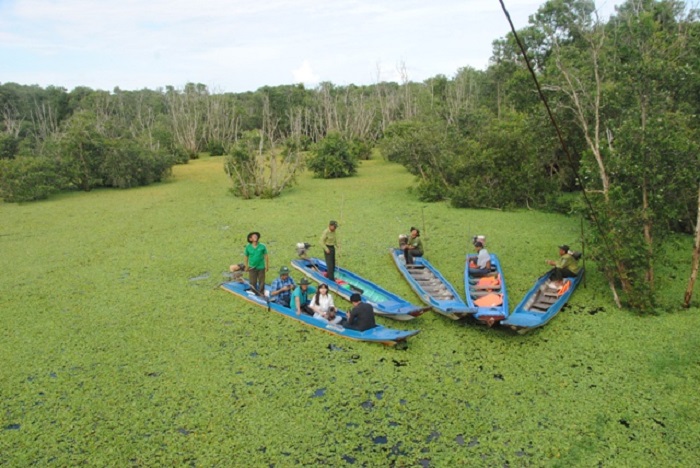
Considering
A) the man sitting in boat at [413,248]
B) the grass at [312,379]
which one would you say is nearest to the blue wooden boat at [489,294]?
the grass at [312,379]

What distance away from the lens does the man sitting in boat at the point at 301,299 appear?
7438 millimetres

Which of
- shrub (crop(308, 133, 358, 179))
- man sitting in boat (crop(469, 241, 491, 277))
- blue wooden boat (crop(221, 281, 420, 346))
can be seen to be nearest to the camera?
blue wooden boat (crop(221, 281, 420, 346))

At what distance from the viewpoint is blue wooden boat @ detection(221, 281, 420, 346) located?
657cm

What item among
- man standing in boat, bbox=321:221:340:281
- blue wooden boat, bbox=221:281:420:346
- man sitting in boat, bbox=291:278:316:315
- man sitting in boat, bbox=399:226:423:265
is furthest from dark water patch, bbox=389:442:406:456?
man sitting in boat, bbox=399:226:423:265

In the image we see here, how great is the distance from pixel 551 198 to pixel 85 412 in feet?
41.4

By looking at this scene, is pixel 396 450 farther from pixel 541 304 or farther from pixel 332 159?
pixel 332 159

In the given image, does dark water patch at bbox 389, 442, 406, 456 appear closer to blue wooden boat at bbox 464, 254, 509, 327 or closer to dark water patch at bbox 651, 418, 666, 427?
blue wooden boat at bbox 464, 254, 509, 327

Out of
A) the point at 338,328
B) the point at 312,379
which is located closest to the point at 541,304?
the point at 338,328

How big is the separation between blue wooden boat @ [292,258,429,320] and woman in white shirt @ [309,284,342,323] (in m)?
0.55

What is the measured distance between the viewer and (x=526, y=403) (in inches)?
216

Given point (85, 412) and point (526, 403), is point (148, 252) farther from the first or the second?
point (526, 403)

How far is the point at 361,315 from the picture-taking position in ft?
22.4

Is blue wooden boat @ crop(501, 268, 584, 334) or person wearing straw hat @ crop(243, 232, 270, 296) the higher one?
person wearing straw hat @ crop(243, 232, 270, 296)

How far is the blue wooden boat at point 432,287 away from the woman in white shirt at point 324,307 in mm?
1520
